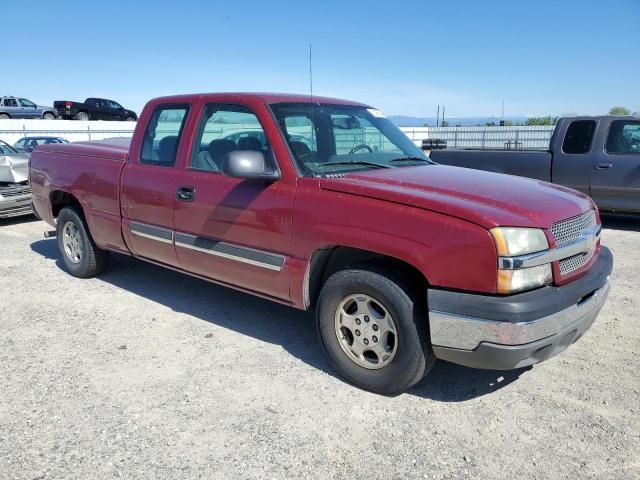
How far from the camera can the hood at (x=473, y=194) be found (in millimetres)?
2936

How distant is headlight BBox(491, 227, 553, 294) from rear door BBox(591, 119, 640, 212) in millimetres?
6207

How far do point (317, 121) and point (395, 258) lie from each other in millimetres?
1421

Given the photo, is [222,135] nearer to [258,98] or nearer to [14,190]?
[258,98]

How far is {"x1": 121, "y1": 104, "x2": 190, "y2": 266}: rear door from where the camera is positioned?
443cm

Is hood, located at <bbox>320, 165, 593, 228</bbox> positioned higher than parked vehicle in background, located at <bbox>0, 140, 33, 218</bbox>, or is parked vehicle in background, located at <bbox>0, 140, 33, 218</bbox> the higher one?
hood, located at <bbox>320, 165, 593, 228</bbox>

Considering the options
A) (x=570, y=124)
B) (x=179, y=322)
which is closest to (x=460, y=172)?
(x=179, y=322)

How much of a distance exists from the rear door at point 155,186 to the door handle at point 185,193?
0.26 ft

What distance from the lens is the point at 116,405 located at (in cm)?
328

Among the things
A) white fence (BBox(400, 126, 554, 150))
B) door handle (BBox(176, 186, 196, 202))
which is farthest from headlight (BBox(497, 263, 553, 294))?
white fence (BBox(400, 126, 554, 150))

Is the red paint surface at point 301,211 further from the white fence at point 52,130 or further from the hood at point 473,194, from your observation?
the white fence at point 52,130

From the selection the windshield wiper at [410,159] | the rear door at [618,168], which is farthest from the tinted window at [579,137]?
the windshield wiper at [410,159]

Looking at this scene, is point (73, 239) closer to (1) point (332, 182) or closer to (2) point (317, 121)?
(2) point (317, 121)

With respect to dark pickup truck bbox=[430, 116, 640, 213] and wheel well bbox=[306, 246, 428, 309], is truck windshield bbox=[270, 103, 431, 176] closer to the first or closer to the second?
wheel well bbox=[306, 246, 428, 309]

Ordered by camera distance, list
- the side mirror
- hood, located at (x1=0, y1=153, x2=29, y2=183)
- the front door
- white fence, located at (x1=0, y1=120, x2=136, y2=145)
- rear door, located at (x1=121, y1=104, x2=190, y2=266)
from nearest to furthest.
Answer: the side mirror
the front door
rear door, located at (x1=121, y1=104, x2=190, y2=266)
hood, located at (x1=0, y1=153, x2=29, y2=183)
white fence, located at (x1=0, y1=120, x2=136, y2=145)
